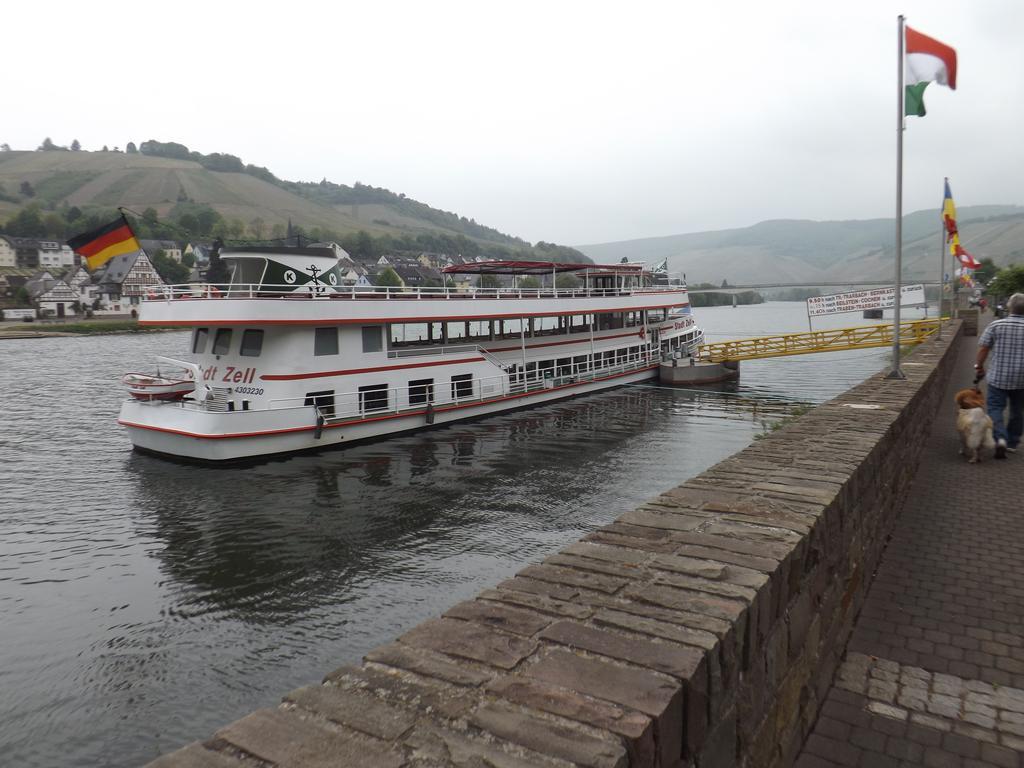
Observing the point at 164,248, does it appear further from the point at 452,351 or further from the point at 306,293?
the point at 306,293

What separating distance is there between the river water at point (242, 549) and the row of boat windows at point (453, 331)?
144 inches

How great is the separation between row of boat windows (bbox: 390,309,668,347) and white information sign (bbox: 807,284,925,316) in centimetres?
956

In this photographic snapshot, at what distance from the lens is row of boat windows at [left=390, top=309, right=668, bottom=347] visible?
27797mm

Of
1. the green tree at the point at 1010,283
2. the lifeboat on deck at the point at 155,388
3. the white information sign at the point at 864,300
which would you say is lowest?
the lifeboat on deck at the point at 155,388

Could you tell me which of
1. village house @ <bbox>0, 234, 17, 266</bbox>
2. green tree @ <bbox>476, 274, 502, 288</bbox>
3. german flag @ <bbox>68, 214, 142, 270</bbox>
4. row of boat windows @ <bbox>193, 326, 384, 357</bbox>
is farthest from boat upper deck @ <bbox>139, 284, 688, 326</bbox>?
village house @ <bbox>0, 234, 17, 266</bbox>

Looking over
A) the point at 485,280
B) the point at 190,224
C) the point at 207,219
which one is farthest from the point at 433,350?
the point at 207,219

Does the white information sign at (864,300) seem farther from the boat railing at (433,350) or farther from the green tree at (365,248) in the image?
the green tree at (365,248)

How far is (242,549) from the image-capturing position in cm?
1317

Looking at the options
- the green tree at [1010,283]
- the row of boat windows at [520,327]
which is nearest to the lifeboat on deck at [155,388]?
the row of boat windows at [520,327]

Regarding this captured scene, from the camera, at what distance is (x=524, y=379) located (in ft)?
94.2

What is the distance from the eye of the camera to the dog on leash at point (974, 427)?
32.3 feet

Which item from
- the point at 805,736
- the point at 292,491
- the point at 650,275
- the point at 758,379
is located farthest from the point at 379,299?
the point at 758,379

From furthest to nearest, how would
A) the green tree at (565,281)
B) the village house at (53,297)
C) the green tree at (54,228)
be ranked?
the green tree at (54,228) → the village house at (53,297) → the green tree at (565,281)

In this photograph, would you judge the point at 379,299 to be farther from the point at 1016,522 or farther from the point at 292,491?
the point at 1016,522
